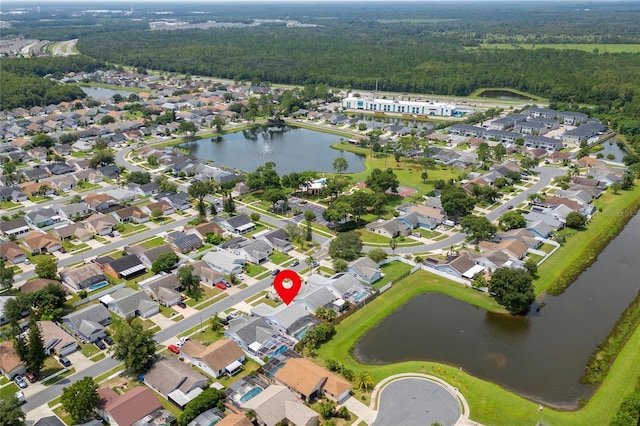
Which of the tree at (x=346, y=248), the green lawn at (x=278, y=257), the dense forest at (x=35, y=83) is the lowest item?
the green lawn at (x=278, y=257)

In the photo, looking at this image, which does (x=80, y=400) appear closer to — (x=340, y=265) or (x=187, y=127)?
(x=340, y=265)

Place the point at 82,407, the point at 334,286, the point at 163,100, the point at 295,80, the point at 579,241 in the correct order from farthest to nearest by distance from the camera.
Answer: the point at 295,80 < the point at 163,100 < the point at 579,241 < the point at 334,286 < the point at 82,407

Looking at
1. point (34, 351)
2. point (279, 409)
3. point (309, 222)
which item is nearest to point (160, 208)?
point (309, 222)

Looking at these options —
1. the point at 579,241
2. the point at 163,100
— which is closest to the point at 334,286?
the point at 579,241

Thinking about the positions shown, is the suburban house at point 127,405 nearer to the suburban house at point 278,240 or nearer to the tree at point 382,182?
the suburban house at point 278,240

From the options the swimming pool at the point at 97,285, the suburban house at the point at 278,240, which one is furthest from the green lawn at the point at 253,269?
the swimming pool at the point at 97,285

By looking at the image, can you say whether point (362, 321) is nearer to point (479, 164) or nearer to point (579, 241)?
point (579, 241)

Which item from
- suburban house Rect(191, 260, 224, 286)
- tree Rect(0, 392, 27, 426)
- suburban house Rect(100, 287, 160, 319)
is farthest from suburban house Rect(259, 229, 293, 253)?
tree Rect(0, 392, 27, 426)
